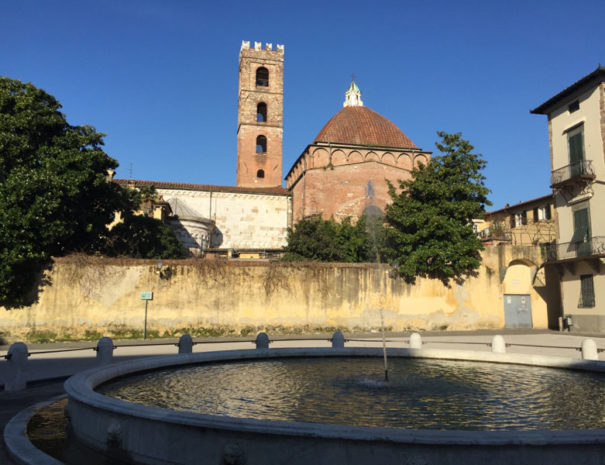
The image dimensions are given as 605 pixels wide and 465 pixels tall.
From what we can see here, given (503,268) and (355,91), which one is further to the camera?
(355,91)

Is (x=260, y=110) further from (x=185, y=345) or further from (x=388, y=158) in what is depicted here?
(x=185, y=345)

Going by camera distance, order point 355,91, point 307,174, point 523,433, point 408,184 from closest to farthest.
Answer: point 523,433
point 408,184
point 307,174
point 355,91

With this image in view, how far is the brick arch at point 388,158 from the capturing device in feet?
119

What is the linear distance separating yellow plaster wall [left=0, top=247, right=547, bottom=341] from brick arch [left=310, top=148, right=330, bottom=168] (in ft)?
49.3

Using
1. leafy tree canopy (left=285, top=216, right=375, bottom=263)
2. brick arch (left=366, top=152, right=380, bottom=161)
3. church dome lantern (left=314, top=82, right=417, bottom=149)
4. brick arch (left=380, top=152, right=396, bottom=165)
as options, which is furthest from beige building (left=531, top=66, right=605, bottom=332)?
church dome lantern (left=314, top=82, right=417, bottom=149)

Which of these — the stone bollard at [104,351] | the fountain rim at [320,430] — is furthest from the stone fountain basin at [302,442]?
the stone bollard at [104,351]

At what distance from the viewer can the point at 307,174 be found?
3456cm

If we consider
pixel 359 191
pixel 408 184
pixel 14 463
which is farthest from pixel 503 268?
pixel 14 463

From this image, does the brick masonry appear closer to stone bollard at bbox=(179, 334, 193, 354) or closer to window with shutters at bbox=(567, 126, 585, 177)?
window with shutters at bbox=(567, 126, 585, 177)

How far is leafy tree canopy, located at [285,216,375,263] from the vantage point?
2338 cm

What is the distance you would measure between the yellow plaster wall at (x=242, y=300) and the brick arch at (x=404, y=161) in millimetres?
14829

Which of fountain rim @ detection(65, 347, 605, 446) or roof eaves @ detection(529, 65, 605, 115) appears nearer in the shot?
fountain rim @ detection(65, 347, 605, 446)

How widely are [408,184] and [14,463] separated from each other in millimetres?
20679

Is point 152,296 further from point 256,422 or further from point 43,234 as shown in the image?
point 256,422
